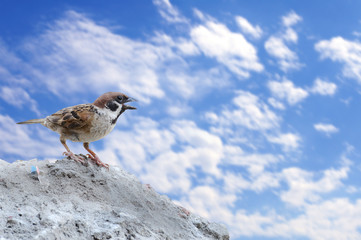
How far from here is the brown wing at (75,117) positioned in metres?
7.07

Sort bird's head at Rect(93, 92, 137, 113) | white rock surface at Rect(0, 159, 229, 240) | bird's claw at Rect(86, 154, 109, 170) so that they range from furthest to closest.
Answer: bird's claw at Rect(86, 154, 109, 170)
bird's head at Rect(93, 92, 137, 113)
white rock surface at Rect(0, 159, 229, 240)

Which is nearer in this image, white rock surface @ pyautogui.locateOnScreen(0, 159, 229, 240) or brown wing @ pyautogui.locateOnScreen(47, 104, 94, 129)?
white rock surface @ pyautogui.locateOnScreen(0, 159, 229, 240)

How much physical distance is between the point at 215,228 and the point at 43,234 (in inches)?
143

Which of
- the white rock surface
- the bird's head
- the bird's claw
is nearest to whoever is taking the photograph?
the white rock surface

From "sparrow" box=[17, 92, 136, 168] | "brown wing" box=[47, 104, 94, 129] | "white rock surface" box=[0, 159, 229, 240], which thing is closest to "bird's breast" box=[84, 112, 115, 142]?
"sparrow" box=[17, 92, 136, 168]

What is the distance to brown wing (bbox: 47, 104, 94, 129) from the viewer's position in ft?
23.2

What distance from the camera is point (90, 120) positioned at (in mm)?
7051

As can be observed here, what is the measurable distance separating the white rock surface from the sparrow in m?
0.48

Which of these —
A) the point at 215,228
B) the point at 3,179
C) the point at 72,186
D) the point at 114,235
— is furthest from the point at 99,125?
the point at 215,228

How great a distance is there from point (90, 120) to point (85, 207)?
5.50 feet

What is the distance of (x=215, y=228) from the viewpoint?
764 cm

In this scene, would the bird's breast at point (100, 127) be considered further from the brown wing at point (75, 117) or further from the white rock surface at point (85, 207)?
the white rock surface at point (85, 207)

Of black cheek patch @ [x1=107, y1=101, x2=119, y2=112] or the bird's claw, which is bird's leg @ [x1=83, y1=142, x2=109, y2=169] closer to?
the bird's claw

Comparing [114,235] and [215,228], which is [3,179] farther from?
[215,228]
